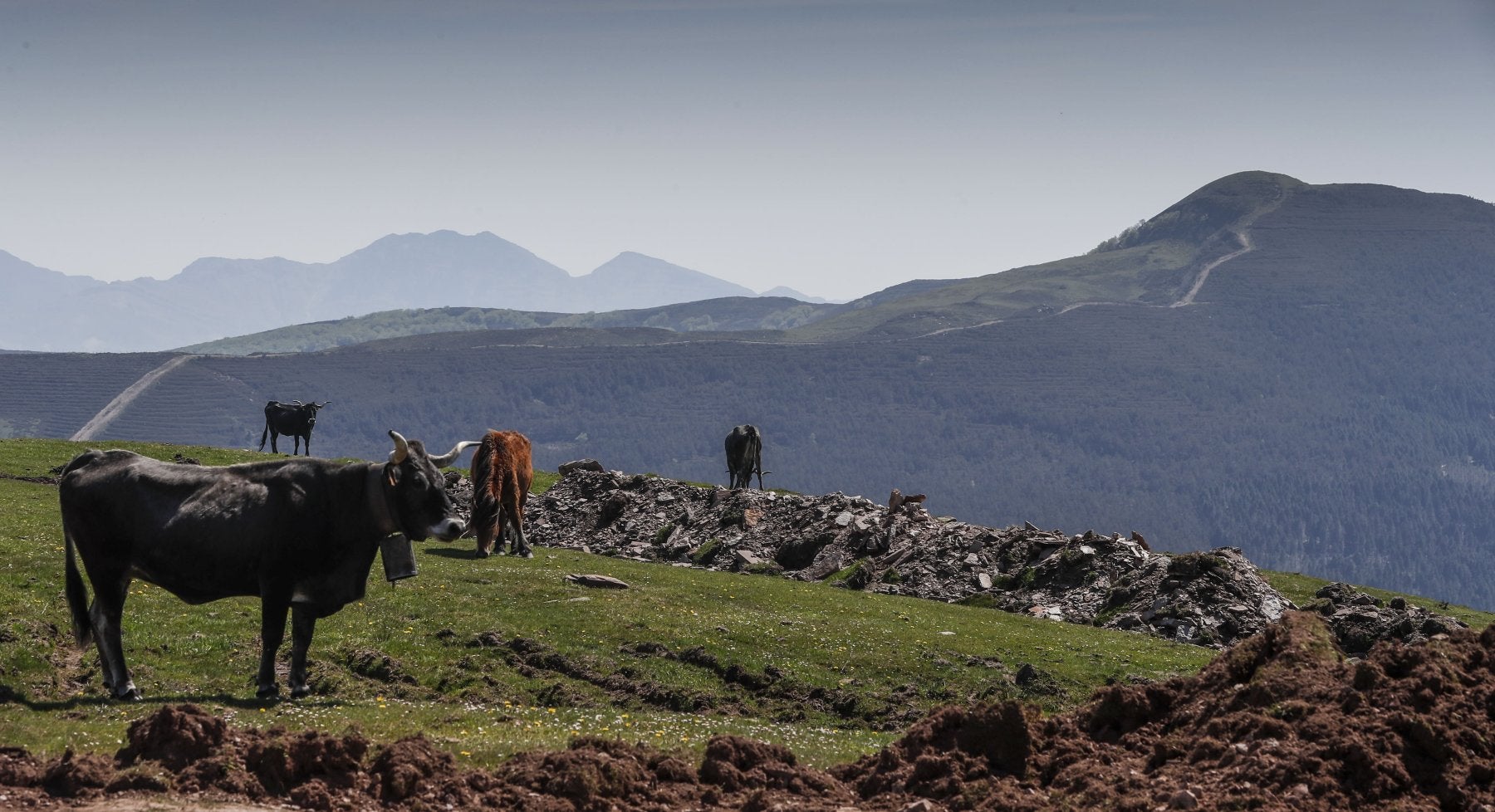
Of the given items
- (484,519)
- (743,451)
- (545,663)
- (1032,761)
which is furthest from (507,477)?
(743,451)

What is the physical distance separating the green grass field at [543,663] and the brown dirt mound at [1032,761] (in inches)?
63.2

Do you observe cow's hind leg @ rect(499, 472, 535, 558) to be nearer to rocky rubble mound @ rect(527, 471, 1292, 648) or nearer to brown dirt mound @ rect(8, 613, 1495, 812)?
rocky rubble mound @ rect(527, 471, 1292, 648)

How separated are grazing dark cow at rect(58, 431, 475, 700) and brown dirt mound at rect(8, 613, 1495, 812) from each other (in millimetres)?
4945

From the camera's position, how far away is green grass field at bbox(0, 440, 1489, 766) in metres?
17.0

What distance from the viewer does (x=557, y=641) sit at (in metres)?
24.5

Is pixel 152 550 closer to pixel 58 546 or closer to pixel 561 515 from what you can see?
pixel 58 546

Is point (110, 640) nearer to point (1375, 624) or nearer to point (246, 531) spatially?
point (246, 531)

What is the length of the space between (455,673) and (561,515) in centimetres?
3010

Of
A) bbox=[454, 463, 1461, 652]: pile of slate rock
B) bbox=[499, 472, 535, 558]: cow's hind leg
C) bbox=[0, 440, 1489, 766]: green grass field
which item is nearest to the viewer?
bbox=[0, 440, 1489, 766]: green grass field

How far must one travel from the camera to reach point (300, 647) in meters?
18.3

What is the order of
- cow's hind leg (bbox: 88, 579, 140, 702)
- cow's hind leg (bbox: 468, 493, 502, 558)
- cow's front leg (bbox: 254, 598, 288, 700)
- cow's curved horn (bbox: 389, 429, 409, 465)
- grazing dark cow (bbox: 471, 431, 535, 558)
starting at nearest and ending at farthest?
1. cow's hind leg (bbox: 88, 579, 140, 702)
2. cow's curved horn (bbox: 389, 429, 409, 465)
3. cow's front leg (bbox: 254, 598, 288, 700)
4. cow's hind leg (bbox: 468, 493, 502, 558)
5. grazing dark cow (bbox: 471, 431, 535, 558)

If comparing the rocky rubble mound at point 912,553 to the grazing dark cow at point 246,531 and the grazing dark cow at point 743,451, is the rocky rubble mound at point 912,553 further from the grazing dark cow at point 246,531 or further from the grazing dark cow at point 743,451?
the grazing dark cow at point 246,531

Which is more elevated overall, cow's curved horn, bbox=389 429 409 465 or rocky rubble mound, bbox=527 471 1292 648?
cow's curved horn, bbox=389 429 409 465

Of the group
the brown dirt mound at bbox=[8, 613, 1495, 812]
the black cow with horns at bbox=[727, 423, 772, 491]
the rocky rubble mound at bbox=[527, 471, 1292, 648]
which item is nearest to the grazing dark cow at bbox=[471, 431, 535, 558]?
the rocky rubble mound at bbox=[527, 471, 1292, 648]
